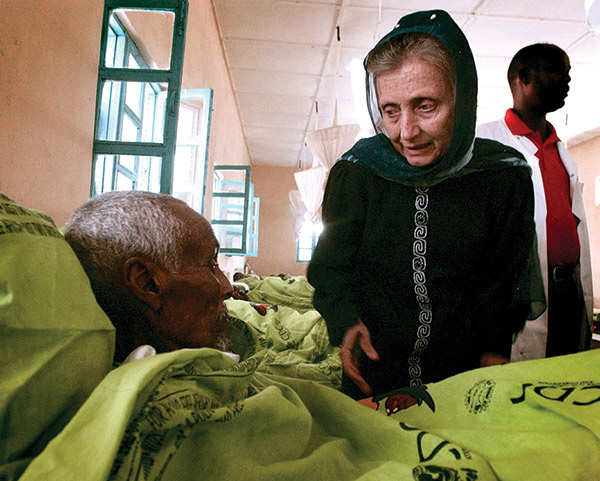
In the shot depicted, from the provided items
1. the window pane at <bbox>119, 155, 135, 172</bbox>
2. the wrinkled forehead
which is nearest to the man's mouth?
the wrinkled forehead

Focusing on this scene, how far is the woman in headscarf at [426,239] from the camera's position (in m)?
0.99

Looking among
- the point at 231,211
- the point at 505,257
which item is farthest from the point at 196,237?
the point at 231,211

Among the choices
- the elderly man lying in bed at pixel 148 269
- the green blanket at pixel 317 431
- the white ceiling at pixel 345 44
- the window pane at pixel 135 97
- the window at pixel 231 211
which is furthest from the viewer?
the window at pixel 231 211

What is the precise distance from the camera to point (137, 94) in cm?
307

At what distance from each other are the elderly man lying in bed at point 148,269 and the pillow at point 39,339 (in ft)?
0.56

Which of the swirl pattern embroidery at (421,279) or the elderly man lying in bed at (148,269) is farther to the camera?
the swirl pattern embroidery at (421,279)

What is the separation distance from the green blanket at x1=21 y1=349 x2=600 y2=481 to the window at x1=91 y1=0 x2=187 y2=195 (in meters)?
1.77

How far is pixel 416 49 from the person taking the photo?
100cm

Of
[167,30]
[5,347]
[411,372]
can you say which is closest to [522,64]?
[411,372]

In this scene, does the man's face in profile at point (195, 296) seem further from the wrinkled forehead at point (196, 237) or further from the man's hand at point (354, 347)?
the man's hand at point (354, 347)

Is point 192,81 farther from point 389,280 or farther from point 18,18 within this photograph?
point 389,280

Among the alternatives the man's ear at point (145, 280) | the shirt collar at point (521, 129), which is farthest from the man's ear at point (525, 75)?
the man's ear at point (145, 280)

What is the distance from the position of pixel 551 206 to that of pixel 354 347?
4.63 ft

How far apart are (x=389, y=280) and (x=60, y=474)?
2.53ft
